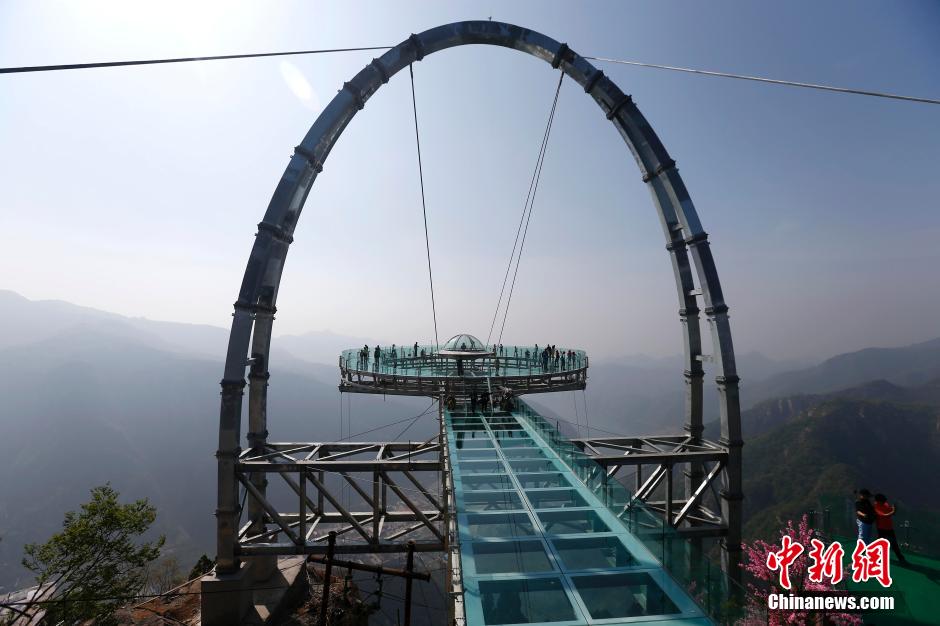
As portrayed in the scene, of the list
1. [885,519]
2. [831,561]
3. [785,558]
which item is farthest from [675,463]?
[885,519]

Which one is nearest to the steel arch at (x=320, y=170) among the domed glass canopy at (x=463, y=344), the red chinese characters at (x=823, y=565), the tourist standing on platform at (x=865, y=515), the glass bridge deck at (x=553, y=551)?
the tourist standing on platform at (x=865, y=515)

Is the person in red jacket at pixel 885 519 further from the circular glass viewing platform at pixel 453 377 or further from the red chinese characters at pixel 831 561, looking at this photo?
the circular glass viewing platform at pixel 453 377

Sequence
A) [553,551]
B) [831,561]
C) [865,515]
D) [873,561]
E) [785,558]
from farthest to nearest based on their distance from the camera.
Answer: [873,561] → [865,515] → [831,561] → [785,558] → [553,551]

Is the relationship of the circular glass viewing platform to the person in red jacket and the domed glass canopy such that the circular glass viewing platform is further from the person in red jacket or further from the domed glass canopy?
the person in red jacket

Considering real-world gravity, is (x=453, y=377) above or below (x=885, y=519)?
above

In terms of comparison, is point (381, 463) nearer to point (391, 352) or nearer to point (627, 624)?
point (627, 624)

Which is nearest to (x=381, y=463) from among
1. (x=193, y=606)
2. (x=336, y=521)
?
(x=336, y=521)

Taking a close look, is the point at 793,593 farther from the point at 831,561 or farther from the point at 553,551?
the point at 553,551
